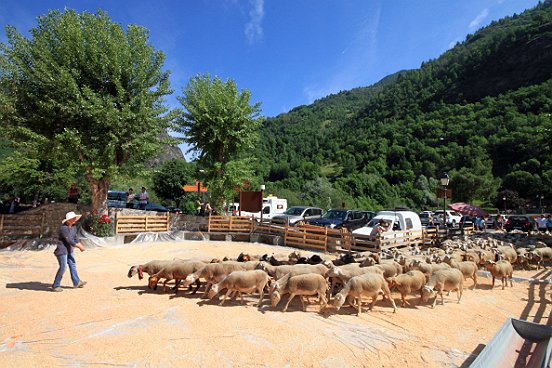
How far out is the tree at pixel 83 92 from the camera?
15.5 meters

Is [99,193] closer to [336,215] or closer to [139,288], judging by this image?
[139,288]

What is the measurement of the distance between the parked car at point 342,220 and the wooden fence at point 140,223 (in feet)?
31.5

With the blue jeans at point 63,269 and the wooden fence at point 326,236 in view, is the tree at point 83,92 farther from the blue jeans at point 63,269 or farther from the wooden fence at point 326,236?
the blue jeans at point 63,269

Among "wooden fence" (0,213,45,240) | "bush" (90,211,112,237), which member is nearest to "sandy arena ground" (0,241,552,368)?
"bush" (90,211,112,237)

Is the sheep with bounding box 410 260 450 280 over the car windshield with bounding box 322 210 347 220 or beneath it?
beneath

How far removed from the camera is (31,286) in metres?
8.89

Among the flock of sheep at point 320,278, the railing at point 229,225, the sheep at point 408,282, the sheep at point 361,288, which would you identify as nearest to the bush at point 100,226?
the railing at point 229,225

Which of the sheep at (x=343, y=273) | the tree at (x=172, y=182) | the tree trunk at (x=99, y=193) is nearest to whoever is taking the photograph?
the sheep at (x=343, y=273)

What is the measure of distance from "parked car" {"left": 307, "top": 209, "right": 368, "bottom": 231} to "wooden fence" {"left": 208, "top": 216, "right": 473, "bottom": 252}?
339cm

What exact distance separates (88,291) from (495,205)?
78.0 m

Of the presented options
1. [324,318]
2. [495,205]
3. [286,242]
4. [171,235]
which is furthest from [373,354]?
[495,205]

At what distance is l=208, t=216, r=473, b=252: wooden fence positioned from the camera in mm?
15172

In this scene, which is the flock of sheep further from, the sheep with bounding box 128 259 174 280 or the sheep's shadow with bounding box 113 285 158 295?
the sheep's shadow with bounding box 113 285 158 295

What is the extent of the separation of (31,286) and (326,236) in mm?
12291
